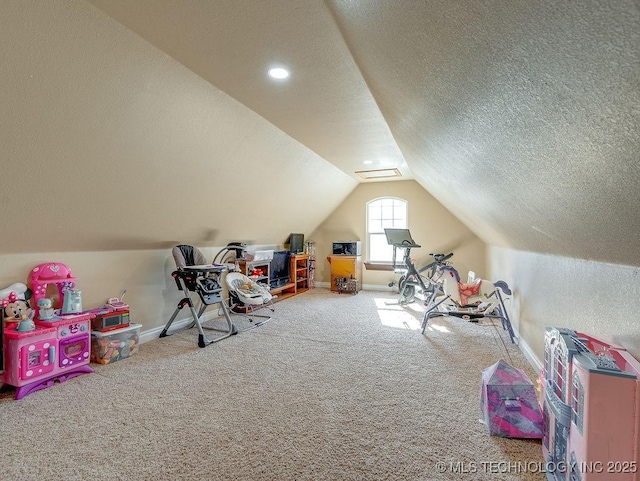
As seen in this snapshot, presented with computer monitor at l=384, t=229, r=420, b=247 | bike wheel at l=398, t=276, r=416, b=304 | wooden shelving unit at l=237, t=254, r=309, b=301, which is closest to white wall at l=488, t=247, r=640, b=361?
computer monitor at l=384, t=229, r=420, b=247

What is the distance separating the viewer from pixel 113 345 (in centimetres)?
331

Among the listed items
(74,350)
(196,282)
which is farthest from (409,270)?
(74,350)

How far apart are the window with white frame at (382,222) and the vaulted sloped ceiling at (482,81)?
417cm

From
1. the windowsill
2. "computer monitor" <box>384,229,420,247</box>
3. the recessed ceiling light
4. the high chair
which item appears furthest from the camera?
the windowsill

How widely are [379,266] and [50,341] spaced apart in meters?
5.93

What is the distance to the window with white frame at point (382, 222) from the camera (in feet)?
24.1

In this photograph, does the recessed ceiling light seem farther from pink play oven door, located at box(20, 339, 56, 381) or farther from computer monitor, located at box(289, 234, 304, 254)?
computer monitor, located at box(289, 234, 304, 254)

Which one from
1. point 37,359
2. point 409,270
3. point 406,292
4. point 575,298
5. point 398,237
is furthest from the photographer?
point 406,292

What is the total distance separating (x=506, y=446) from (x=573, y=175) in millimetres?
1671

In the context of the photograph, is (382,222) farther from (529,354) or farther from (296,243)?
(529,354)

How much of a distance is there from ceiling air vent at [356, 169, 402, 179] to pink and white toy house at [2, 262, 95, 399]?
4713 millimetres

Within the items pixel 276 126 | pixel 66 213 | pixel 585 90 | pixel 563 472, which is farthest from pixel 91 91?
pixel 563 472

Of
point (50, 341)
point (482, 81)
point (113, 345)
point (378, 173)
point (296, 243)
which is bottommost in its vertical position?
point (113, 345)

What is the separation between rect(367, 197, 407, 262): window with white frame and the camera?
7.34 m
